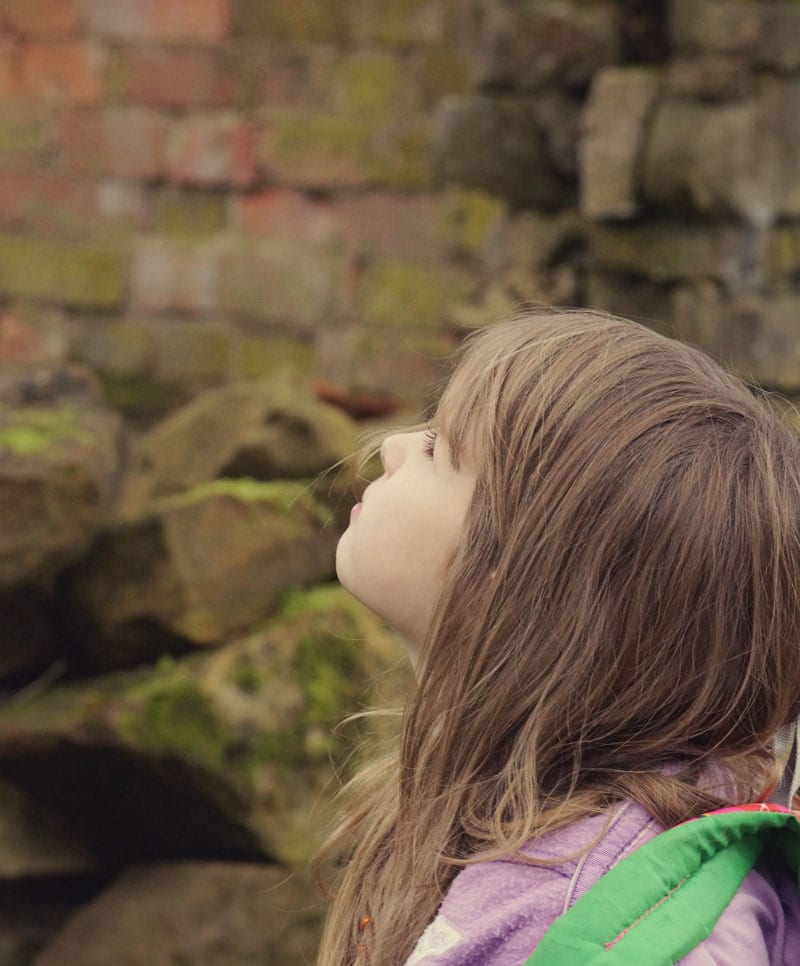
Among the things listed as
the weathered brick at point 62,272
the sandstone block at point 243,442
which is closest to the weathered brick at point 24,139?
the weathered brick at point 62,272

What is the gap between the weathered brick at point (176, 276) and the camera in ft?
18.2

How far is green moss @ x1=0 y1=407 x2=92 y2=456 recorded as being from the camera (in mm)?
3049

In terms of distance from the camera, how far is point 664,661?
1.29 meters

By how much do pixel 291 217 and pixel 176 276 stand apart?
20.8 inches

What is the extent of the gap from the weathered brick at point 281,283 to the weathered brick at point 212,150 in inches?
11.5

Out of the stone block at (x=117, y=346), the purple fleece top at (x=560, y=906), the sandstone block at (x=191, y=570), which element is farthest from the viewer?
the stone block at (x=117, y=346)

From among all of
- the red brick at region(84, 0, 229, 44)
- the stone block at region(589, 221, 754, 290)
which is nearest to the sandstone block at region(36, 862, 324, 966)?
the stone block at region(589, 221, 754, 290)

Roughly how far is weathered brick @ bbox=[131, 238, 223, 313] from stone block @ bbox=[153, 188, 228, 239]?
5cm

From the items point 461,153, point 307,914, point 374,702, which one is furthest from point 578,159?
point 307,914

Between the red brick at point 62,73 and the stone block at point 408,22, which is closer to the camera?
the stone block at point 408,22

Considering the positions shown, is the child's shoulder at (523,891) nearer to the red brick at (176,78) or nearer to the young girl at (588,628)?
the young girl at (588,628)

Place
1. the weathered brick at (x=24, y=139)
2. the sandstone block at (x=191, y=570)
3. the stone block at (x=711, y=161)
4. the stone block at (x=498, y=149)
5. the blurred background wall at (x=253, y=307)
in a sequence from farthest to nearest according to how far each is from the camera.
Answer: the weathered brick at (x=24, y=139) → the stone block at (x=498, y=149) → the stone block at (x=711, y=161) → the sandstone block at (x=191, y=570) → the blurred background wall at (x=253, y=307)

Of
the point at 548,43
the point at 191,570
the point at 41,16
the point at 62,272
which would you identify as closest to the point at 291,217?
the point at 62,272

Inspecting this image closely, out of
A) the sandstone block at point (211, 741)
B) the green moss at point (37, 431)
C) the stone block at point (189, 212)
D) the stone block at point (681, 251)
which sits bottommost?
the sandstone block at point (211, 741)
